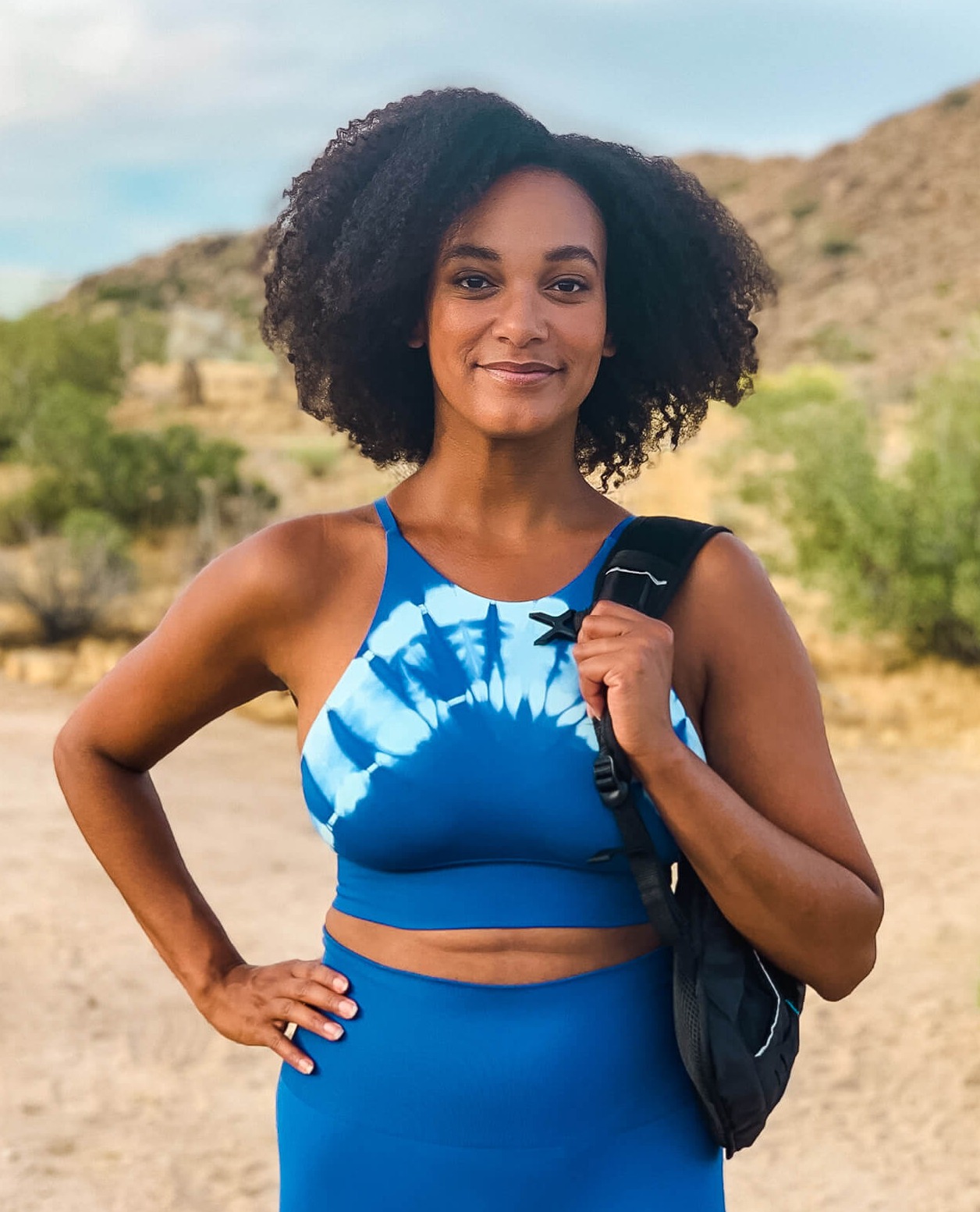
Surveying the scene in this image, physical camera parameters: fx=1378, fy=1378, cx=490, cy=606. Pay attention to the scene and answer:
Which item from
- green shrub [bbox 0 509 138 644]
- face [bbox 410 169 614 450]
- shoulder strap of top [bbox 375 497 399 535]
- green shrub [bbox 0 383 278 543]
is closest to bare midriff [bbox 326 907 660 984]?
shoulder strap of top [bbox 375 497 399 535]

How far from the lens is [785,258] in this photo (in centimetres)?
5175

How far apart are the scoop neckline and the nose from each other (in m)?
0.26

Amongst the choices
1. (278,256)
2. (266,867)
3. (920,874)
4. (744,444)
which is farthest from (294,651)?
(744,444)

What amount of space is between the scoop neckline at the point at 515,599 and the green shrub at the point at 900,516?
→ 10.1m

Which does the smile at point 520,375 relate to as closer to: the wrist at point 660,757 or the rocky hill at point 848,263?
the wrist at point 660,757

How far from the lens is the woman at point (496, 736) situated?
1550 millimetres

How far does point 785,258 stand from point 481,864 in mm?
53081

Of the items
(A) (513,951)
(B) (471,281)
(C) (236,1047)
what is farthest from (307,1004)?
(C) (236,1047)

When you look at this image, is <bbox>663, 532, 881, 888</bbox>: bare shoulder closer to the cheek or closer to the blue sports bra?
the blue sports bra

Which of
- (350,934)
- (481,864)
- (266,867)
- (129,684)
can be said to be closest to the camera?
(481,864)

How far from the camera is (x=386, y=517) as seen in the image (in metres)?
1.79

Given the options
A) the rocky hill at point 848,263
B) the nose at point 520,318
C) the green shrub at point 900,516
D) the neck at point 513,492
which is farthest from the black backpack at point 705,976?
the rocky hill at point 848,263

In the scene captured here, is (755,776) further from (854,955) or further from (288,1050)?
(288,1050)

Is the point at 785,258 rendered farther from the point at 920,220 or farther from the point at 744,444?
the point at 744,444
